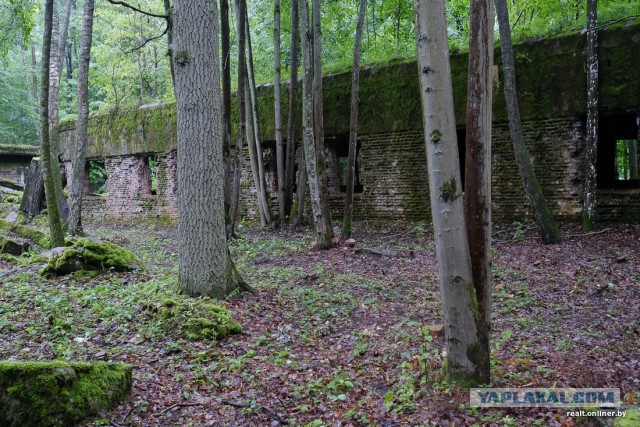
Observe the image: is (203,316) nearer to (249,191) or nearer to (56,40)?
(249,191)

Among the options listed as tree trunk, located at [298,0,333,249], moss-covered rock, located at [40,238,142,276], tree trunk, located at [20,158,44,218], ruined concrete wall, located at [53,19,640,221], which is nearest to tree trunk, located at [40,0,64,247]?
moss-covered rock, located at [40,238,142,276]

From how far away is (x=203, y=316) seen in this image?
16.6 ft

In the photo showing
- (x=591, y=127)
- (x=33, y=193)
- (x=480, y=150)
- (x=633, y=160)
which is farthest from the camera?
(x=33, y=193)

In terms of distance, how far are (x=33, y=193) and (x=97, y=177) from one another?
33.9ft

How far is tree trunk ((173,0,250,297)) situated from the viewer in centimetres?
589

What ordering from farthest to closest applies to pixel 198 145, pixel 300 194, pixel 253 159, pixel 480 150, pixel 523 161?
1. pixel 253 159
2. pixel 300 194
3. pixel 523 161
4. pixel 198 145
5. pixel 480 150

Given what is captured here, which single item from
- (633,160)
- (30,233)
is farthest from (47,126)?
(633,160)

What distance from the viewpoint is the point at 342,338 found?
5078 millimetres

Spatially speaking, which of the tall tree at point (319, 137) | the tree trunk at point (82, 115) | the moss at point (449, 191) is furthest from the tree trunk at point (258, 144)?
the moss at point (449, 191)

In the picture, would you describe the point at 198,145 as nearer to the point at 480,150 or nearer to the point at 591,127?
the point at 480,150

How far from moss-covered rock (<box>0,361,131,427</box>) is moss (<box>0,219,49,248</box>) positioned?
27.4 feet

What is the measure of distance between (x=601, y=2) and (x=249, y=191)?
10032mm

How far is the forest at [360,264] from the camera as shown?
3.27m

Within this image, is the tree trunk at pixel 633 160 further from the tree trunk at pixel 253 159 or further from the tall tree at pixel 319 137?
the tree trunk at pixel 253 159
